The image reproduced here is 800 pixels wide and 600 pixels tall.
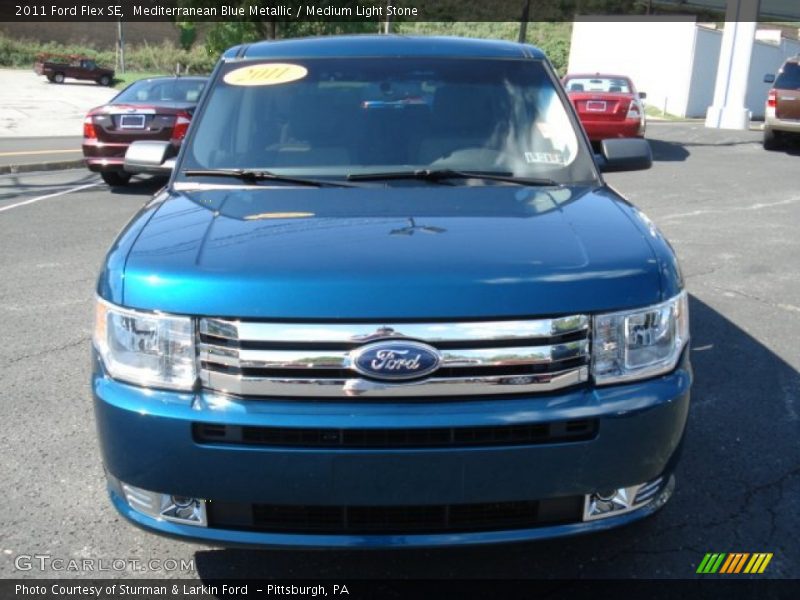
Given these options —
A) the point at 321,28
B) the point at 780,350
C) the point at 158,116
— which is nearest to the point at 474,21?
the point at 321,28

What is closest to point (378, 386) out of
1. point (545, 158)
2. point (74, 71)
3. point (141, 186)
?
point (545, 158)

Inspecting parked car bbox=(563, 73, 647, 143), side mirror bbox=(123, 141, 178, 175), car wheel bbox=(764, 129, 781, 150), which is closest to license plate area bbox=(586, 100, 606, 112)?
parked car bbox=(563, 73, 647, 143)

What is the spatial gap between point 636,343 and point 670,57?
3189 centimetres

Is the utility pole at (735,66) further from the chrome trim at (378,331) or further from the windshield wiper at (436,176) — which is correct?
the chrome trim at (378,331)

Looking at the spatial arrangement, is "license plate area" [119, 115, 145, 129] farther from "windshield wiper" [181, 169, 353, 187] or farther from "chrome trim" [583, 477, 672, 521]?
"chrome trim" [583, 477, 672, 521]

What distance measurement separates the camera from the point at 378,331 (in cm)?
233

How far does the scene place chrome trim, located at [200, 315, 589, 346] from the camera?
2.33 meters

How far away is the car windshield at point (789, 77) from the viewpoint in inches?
653

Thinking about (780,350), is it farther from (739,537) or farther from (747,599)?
(747,599)

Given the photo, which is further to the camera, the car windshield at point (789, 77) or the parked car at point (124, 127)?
the car windshield at point (789, 77)

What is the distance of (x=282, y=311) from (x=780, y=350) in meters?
3.93

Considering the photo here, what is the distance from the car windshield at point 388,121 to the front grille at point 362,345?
117 cm

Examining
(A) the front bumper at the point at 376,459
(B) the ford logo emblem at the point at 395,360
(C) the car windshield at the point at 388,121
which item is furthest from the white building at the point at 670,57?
(B) the ford logo emblem at the point at 395,360

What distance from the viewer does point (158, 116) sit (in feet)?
36.4
